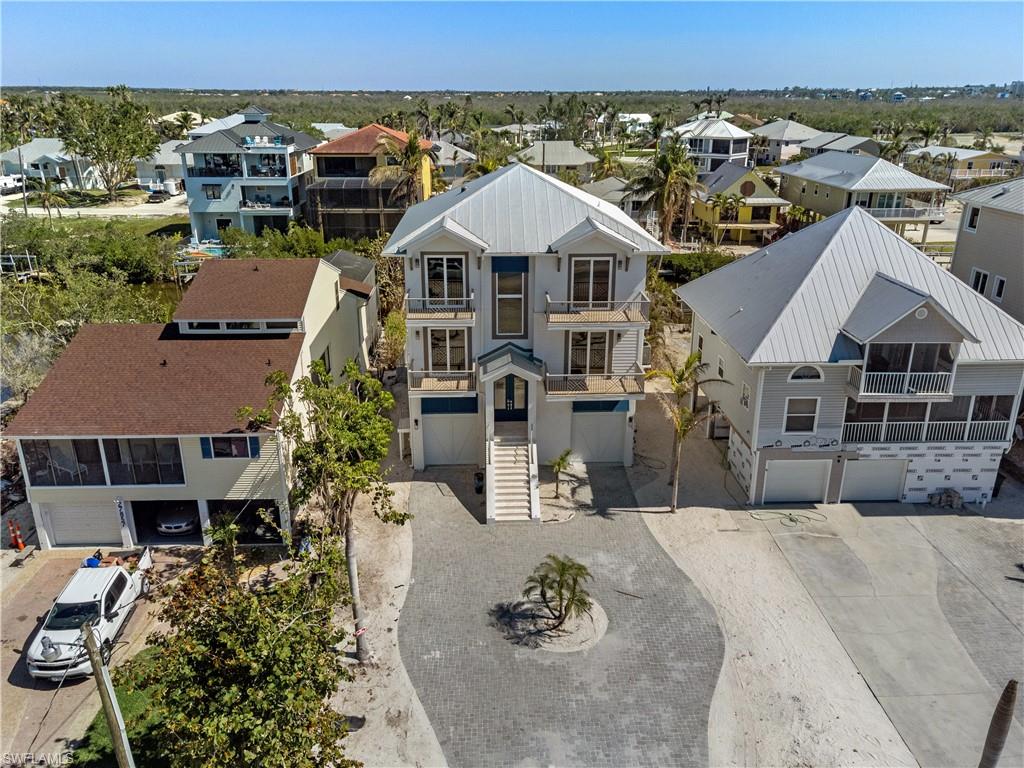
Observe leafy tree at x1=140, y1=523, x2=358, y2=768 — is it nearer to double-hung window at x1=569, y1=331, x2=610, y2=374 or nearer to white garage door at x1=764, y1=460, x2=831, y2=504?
double-hung window at x1=569, y1=331, x2=610, y2=374

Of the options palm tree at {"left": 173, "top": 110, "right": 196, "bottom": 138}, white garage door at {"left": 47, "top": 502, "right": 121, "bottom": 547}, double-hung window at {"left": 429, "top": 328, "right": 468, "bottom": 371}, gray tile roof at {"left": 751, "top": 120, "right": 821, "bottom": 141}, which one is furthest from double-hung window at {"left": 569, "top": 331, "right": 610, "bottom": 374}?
palm tree at {"left": 173, "top": 110, "right": 196, "bottom": 138}

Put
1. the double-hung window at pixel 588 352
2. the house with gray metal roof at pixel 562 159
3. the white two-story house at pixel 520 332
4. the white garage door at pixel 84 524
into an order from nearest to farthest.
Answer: the white garage door at pixel 84 524 → the white two-story house at pixel 520 332 → the double-hung window at pixel 588 352 → the house with gray metal roof at pixel 562 159

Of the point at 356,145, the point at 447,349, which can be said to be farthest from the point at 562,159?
the point at 447,349

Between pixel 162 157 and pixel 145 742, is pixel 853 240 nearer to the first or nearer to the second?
pixel 145 742

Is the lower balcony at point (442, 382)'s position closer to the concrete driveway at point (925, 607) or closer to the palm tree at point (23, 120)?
the concrete driveway at point (925, 607)

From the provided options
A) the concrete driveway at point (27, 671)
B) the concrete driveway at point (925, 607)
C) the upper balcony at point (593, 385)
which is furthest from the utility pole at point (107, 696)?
the upper balcony at point (593, 385)
